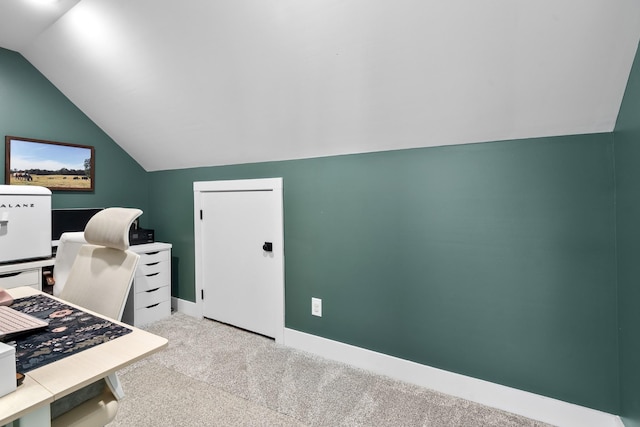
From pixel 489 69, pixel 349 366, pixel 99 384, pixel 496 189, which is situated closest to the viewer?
pixel 99 384

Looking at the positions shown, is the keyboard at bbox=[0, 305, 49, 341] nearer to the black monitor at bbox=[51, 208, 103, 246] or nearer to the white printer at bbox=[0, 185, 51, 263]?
the white printer at bbox=[0, 185, 51, 263]

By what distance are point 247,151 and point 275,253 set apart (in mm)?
925

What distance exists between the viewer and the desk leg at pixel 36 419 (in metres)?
0.80

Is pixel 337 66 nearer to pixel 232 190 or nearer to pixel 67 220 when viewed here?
pixel 232 190

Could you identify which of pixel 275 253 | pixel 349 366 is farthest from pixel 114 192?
pixel 349 366

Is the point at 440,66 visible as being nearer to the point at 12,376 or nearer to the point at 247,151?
the point at 247,151

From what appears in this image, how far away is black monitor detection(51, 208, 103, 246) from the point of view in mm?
3051

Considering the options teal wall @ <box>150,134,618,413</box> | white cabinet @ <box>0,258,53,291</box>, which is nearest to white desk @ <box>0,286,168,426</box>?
teal wall @ <box>150,134,618,413</box>

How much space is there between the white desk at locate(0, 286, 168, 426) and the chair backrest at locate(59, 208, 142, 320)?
0.41 m

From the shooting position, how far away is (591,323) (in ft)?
5.56

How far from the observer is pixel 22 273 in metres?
2.40

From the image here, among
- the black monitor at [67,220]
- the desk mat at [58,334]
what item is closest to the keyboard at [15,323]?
the desk mat at [58,334]

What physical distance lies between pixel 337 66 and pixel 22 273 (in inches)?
106

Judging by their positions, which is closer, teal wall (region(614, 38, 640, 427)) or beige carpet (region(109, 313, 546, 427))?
teal wall (region(614, 38, 640, 427))
